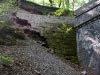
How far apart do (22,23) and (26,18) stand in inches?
44.5

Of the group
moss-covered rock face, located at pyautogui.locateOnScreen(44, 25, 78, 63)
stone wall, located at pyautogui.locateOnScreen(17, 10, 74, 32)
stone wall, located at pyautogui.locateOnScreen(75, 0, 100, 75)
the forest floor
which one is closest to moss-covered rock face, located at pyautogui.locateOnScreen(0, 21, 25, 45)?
the forest floor

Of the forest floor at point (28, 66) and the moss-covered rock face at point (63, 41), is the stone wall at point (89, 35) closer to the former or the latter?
the moss-covered rock face at point (63, 41)

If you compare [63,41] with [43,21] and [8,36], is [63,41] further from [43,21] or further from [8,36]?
[8,36]

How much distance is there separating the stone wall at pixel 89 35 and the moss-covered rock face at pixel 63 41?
19.5 inches

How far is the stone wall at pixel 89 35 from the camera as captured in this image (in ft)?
29.2

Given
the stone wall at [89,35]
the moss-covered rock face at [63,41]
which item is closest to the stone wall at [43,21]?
the moss-covered rock face at [63,41]

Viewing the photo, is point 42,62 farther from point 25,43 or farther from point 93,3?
point 93,3

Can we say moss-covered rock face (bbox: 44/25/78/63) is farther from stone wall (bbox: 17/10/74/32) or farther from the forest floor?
the forest floor

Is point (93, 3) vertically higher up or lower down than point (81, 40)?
higher up

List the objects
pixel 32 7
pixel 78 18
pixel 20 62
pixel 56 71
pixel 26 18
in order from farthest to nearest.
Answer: pixel 32 7, pixel 26 18, pixel 78 18, pixel 56 71, pixel 20 62

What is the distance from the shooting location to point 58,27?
11273 mm

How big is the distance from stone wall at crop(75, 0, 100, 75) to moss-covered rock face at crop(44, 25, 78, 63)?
0.50 m

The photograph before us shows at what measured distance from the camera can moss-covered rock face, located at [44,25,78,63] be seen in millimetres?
9861

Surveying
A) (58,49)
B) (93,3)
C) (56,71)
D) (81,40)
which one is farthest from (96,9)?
(56,71)
